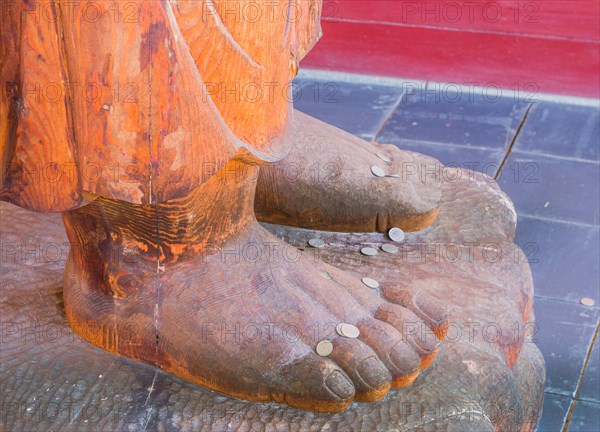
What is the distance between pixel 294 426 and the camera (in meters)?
1.28

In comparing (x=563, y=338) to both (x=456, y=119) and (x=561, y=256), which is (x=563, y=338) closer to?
(x=561, y=256)

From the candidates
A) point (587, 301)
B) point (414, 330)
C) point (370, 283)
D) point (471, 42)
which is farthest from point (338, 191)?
point (471, 42)

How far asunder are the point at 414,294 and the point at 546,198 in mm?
1066

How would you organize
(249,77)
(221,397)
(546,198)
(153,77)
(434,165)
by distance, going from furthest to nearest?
(546,198) < (434,165) < (221,397) < (249,77) < (153,77)

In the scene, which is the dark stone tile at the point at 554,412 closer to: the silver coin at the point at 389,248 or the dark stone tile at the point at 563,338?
the dark stone tile at the point at 563,338

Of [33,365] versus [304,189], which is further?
[304,189]

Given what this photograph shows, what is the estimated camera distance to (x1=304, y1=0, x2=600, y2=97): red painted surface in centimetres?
285

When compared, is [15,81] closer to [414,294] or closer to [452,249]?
[414,294]

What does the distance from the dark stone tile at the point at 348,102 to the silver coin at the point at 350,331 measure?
1.41 metres

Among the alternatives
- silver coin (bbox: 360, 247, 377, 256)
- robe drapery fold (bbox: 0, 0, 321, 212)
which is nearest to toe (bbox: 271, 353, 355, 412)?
robe drapery fold (bbox: 0, 0, 321, 212)

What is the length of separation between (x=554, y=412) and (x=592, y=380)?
0.12 m

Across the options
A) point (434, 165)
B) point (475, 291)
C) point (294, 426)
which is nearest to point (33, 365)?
point (294, 426)

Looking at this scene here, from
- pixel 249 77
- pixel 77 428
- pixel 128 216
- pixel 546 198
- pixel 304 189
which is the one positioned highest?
pixel 249 77

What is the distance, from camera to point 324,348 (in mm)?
1288
